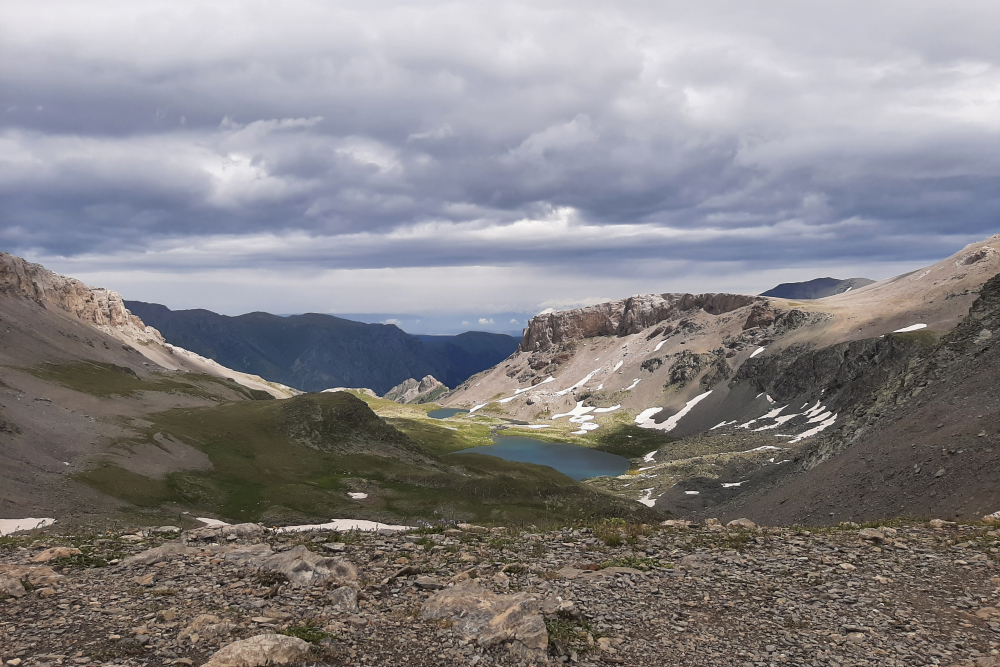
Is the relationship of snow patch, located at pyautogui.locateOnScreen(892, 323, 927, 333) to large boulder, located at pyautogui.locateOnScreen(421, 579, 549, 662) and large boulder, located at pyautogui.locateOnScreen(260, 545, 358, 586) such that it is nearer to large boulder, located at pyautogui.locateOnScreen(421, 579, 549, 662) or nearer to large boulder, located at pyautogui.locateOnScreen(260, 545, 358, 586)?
large boulder, located at pyautogui.locateOnScreen(421, 579, 549, 662)

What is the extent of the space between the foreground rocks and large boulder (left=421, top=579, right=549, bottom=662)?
0.05 m

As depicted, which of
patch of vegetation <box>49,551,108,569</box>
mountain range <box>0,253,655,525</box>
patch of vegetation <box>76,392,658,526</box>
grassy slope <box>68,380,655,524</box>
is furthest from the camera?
grassy slope <box>68,380,655,524</box>

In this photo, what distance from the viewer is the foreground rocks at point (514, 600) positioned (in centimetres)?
1300

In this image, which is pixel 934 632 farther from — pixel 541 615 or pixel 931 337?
pixel 931 337

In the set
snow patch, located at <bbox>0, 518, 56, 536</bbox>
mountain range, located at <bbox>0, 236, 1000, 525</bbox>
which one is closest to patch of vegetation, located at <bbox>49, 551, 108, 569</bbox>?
snow patch, located at <bbox>0, 518, 56, 536</bbox>

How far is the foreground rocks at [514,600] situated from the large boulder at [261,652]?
0.03 metres

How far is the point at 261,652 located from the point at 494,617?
5.58 metres

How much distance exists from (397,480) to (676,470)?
73553 mm

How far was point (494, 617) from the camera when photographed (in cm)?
1435

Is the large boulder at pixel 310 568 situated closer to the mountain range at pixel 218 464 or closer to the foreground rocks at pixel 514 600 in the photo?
the foreground rocks at pixel 514 600

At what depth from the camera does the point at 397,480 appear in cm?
9088

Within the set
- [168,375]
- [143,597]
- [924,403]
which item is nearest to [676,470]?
[924,403]

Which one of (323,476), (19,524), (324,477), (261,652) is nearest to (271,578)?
(261,652)

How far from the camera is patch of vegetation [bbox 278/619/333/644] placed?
13047 mm
